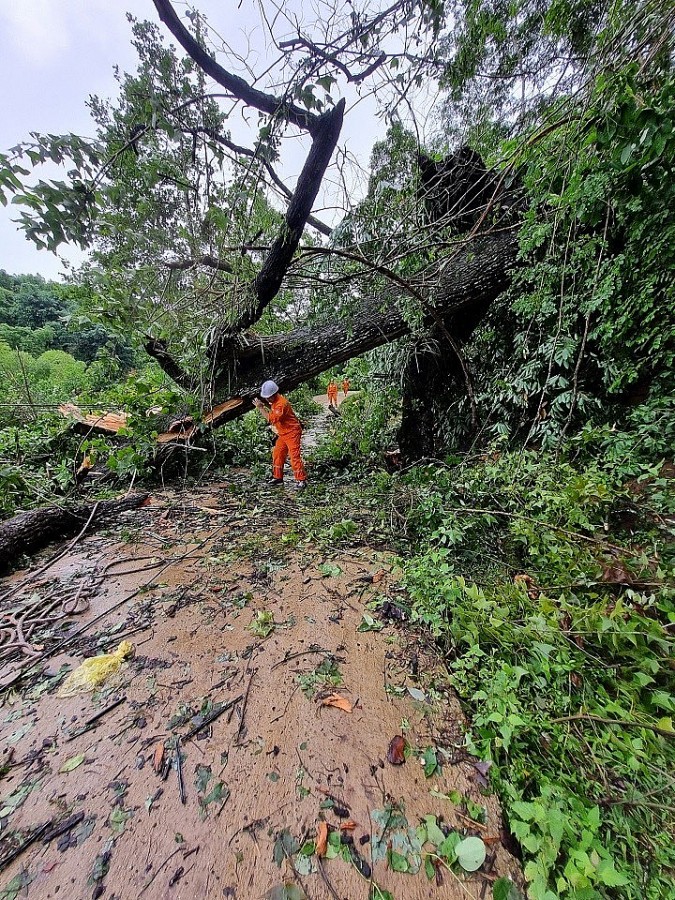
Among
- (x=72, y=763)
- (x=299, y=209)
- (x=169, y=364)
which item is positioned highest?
(x=299, y=209)

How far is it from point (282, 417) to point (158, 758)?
13.1ft

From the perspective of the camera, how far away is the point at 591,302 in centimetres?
305

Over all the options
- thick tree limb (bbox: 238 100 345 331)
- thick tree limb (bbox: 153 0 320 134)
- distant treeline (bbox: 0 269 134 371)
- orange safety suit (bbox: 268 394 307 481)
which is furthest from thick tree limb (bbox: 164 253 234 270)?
distant treeline (bbox: 0 269 134 371)

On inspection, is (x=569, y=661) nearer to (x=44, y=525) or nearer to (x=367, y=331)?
(x=367, y=331)

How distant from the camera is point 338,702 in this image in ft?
5.41

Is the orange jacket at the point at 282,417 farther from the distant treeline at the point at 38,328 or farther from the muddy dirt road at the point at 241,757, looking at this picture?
the distant treeline at the point at 38,328

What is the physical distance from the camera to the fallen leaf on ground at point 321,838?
1.14 m

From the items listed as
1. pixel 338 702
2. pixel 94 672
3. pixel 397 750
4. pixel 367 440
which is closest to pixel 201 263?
pixel 94 672

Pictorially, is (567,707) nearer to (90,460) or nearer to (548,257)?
(548,257)

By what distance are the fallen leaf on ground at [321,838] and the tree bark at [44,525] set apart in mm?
3528

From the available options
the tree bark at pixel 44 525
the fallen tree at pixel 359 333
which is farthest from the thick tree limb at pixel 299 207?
the tree bark at pixel 44 525

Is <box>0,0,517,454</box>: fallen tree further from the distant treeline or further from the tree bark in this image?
the distant treeline

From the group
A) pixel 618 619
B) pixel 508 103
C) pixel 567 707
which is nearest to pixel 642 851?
pixel 567 707

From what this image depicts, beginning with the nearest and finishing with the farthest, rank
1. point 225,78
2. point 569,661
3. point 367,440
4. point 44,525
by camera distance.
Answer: point 569,661 → point 225,78 → point 44,525 → point 367,440
